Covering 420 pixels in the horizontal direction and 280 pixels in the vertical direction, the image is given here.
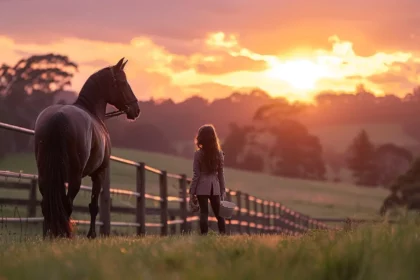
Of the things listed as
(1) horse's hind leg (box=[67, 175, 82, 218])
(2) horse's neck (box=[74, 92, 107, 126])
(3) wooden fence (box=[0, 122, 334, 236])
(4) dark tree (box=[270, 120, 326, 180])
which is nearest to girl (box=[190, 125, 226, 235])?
(3) wooden fence (box=[0, 122, 334, 236])

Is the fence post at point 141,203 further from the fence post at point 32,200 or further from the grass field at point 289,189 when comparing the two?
the grass field at point 289,189

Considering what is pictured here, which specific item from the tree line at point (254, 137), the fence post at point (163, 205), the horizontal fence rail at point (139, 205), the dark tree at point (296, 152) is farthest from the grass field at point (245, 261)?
the dark tree at point (296, 152)

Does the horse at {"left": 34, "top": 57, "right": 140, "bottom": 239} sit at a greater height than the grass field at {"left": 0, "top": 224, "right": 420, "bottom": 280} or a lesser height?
greater

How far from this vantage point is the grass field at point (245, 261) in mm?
3658

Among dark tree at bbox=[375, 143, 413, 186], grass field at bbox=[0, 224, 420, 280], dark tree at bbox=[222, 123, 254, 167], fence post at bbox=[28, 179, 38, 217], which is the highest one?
dark tree at bbox=[222, 123, 254, 167]

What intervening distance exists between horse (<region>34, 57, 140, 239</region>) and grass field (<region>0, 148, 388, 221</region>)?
45.1 m

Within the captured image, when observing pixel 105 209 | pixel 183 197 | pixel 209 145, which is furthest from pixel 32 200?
pixel 183 197

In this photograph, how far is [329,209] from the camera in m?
65.2

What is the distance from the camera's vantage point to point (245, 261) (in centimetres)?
422

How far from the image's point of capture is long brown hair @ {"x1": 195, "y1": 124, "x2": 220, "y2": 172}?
1117 cm

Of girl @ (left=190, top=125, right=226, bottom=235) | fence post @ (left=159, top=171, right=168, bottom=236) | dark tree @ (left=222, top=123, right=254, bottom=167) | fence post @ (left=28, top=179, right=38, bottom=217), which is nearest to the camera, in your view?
girl @ (left=190, top=125, right=226, bottom=235)

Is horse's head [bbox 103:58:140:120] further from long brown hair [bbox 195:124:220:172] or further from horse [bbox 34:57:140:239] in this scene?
long brown hair [bbox 195:124:220:172]

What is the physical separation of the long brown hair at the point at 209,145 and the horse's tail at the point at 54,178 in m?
2.52

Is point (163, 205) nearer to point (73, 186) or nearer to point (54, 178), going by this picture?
point (73, 186)
